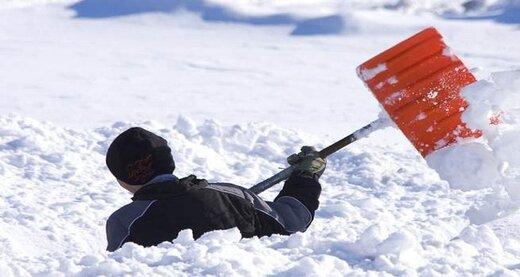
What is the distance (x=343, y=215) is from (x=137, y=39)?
6763 mm

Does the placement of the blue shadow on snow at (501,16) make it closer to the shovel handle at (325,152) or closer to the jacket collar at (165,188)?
the shovel handle at (325,152)

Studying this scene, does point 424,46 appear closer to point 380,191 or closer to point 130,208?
point 130,208

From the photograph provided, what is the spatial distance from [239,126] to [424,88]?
8.47 ft

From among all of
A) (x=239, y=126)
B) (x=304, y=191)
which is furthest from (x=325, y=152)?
(x=239, y=126)

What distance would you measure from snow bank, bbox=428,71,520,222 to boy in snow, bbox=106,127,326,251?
872 mm

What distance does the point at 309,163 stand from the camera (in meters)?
3.28

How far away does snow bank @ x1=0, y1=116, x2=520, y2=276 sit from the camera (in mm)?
2404

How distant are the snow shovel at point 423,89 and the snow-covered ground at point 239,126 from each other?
146 millimetres

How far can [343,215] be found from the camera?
15.2ft

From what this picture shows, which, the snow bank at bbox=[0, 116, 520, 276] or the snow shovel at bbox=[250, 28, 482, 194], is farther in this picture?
the snow shovel at bbox=[250, 28, 482, 194]

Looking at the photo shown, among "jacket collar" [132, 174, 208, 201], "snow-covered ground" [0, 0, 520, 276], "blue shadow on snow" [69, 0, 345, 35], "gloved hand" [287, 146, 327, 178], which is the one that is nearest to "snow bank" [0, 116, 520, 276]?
"snow-covered ground" [0, 0, 520, 276]

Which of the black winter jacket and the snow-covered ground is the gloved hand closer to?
the snow-covered ground

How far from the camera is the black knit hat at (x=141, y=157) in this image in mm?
2621

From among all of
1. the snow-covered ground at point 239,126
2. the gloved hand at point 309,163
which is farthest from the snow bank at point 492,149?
the gloved hand at point 309,163
